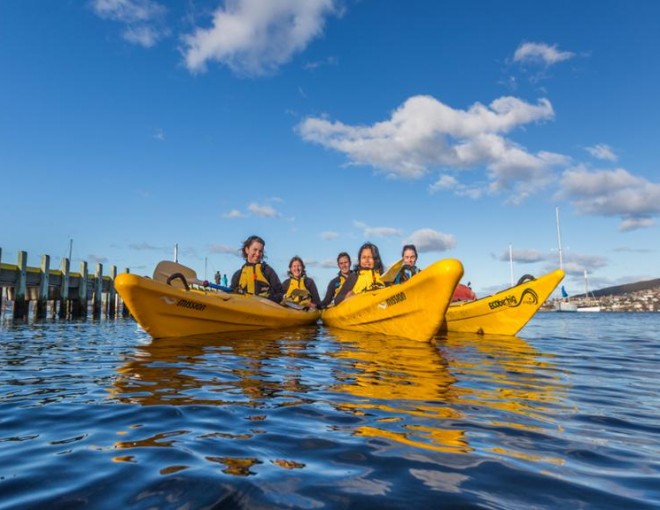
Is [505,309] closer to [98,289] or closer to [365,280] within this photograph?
[365,280]

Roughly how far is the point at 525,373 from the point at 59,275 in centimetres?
2366

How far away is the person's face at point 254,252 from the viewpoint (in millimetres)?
10930

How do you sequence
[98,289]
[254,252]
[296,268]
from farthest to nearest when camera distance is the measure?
[98,289] → [296,268] → [254,252]

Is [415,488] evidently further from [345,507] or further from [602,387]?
[602,387]

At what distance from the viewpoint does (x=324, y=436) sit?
7.95 ft

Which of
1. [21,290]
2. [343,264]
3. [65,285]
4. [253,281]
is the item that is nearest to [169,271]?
[253,281]

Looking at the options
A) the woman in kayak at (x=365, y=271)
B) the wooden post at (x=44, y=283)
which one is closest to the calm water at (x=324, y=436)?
the woman in kayak at (x=365, y=271)

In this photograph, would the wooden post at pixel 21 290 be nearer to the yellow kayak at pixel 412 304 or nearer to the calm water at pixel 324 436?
the yellow kayak at pixel 412 304

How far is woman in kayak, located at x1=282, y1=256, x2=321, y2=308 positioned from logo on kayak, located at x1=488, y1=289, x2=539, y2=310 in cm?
563

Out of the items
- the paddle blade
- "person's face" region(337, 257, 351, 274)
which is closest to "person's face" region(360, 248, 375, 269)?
the paddle blade

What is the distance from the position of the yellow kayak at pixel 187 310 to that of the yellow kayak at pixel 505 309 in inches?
165

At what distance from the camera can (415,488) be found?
174cm

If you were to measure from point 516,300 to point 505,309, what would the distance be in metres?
0.31

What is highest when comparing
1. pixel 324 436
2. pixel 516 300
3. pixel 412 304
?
pixel 516 300
